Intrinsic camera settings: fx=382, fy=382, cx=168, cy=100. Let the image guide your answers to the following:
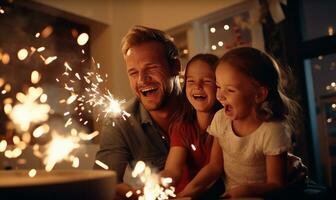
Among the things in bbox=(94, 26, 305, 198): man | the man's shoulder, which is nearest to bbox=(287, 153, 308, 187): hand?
bbox=(94, 26, 305, 198): man

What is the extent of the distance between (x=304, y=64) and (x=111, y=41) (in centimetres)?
117

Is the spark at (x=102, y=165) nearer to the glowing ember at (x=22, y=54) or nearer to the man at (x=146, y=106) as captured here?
the man at (x=146, y=106)

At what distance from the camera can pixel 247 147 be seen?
2.72 ft

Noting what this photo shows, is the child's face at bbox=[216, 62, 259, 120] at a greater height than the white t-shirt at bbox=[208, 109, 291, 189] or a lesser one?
greater

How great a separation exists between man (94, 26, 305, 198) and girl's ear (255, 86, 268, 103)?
0.85 ft

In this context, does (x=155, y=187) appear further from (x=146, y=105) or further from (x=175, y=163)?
(x=146, y=105)

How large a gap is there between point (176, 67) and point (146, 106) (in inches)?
5.4

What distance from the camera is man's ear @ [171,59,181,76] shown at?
104cm

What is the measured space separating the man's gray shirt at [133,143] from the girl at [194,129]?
102mm

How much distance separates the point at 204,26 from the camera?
246 centimetres

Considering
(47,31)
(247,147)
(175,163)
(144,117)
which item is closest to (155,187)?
(175,163)

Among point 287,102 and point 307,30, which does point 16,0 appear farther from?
point 287,102

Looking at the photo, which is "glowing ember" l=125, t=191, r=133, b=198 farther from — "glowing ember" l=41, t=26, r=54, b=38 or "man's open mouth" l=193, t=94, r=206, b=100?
"glowing ember" l=41, t=26, r=54, b=38

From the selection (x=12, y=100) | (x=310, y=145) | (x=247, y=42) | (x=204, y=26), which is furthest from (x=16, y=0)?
(x=310, y=145)
